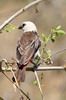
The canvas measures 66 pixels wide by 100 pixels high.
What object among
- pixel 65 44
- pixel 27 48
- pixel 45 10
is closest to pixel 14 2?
pixel 45 10

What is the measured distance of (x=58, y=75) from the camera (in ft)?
33.6

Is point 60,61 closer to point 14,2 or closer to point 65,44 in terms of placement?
point 65,44

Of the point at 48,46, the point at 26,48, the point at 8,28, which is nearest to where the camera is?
the point at 8,28

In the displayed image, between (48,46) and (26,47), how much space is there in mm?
4348

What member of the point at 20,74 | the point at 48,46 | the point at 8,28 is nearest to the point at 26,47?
the point at 20,74

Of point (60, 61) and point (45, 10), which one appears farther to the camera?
point (45, 10)

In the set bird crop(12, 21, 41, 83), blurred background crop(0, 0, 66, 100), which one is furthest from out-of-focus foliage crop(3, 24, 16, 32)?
blurred background crop(0, 0, 66, 100)

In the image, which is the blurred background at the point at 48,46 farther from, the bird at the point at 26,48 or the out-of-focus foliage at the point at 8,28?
the out-of-focus foliage at the point at 8,28

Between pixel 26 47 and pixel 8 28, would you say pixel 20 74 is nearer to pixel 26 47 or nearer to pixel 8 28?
pixel 8 28

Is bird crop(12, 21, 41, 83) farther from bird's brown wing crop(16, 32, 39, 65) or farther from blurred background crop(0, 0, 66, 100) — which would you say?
blurred background crop(0, 0, 66, 100)

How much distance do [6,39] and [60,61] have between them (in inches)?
53.9

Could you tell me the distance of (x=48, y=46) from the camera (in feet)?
32.3

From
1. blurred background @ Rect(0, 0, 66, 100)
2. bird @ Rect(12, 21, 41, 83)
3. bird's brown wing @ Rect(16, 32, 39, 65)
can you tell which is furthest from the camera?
blurred background @ Rect(0, 0, 66, 100)

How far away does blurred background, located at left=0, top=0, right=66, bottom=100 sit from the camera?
9648mm
